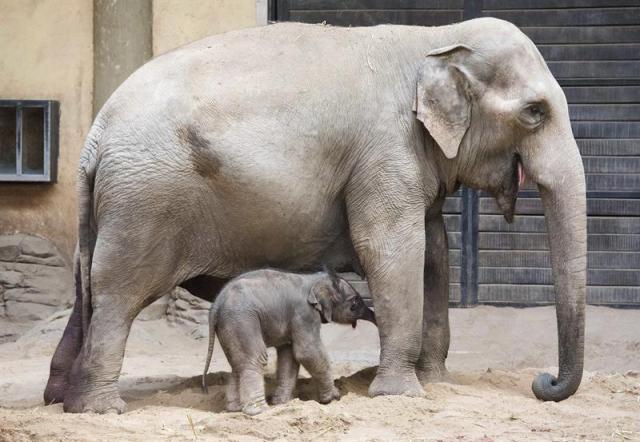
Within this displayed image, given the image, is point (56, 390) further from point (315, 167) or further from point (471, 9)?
point (471, 9)

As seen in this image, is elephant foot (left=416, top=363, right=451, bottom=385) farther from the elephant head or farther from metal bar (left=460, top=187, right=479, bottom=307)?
metal bar (left=460, top=187, right=479, bottom=307)

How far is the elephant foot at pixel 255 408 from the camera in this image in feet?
23.7

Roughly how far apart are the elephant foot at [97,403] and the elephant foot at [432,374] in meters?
1.85

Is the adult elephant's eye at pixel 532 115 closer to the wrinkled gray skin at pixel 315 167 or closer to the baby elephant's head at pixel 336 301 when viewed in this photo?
the wrinkled gray skin at pixel 315 167

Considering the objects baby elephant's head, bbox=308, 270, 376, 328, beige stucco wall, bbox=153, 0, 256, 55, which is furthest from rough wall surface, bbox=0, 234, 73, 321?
baby elephant's head, bbox=308, 270, 376, 328

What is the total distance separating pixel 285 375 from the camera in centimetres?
759

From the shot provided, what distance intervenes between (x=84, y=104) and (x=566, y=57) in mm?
4080

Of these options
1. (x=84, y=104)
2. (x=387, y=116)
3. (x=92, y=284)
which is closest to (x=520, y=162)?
(x=387, y=116)

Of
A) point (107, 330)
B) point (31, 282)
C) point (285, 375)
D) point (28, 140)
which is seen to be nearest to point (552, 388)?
point (285, 375)

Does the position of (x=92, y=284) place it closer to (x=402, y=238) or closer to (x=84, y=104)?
(x=402, y=238)

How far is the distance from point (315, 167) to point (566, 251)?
57.9 inches

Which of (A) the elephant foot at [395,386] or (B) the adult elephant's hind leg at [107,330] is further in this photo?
(A) the elephant foot at [395,386]

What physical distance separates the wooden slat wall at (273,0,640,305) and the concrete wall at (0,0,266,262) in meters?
2.51

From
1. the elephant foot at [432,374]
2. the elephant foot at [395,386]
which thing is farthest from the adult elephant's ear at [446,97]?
the elephant foot at [432,374]
